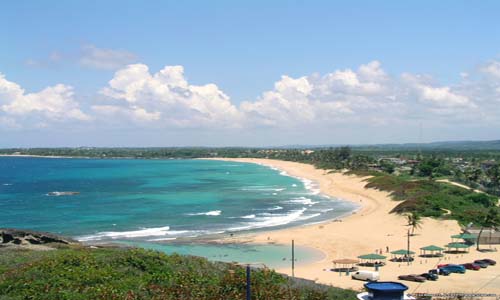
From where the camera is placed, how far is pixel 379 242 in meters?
48.9

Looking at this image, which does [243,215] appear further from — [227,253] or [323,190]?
[323,190]

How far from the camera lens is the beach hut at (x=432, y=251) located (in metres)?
42.2

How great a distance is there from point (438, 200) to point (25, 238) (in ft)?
169

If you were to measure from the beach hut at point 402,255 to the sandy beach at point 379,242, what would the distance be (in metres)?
0.63

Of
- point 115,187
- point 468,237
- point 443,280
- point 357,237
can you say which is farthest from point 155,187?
point 443,280

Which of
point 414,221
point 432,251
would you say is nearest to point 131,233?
point 414,221

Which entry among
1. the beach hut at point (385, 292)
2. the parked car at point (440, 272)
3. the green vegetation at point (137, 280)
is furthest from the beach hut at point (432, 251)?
the beach hut at point (385, 292)

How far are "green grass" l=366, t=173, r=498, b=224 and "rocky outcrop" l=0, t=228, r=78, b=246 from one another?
41941 millimetres

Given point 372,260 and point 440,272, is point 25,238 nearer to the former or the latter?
point 372,260

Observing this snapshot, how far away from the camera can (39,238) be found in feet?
121

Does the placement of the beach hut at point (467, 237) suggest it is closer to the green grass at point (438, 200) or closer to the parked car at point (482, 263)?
the parked car at point (482, 263)

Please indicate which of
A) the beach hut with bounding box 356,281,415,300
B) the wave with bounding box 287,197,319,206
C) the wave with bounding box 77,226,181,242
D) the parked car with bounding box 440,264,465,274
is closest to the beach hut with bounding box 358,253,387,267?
the parked car with bounding box 440,264,465,274

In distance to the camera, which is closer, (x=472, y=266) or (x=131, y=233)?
(x=472, y=266)

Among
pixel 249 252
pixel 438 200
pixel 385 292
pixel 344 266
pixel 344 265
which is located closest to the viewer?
pixel 385 292
